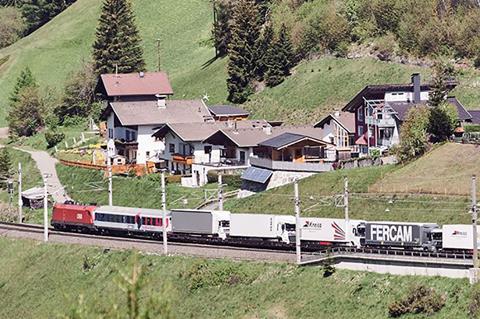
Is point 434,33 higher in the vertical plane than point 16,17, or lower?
lower

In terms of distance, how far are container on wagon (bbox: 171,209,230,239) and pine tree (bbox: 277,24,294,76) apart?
47.3 meters

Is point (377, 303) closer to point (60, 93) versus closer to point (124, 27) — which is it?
point (124, 27)

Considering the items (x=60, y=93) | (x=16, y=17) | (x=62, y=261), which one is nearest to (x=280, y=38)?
(x=60, y=93)

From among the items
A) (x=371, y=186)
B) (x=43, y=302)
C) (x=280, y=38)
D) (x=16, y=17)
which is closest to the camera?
(x=43, y=302)

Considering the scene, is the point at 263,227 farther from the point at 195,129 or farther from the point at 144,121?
the point at 144,121

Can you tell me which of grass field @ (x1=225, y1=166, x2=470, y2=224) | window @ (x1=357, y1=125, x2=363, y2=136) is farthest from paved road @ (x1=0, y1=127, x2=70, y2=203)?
window @ (x1=357, y1=125, x2=363, y2=136)

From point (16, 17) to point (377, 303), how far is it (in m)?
141

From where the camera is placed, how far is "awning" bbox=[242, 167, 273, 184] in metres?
81.1

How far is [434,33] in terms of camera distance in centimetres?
10162

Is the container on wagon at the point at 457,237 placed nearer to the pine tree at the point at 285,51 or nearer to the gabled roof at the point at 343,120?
the gabled roof at the point at 343,120

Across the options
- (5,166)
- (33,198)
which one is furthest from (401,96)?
(5,166)

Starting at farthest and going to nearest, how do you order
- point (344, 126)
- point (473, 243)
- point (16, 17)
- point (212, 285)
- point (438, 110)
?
1. point (16, 17)
2. point (344, 126)
3. point (438, 110)
4. point (212, 285)
5. point (473, 243)

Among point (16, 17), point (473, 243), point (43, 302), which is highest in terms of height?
point (16, 17)

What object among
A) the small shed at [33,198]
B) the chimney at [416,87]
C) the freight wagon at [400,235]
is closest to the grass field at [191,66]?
the chimney at [416,87]
